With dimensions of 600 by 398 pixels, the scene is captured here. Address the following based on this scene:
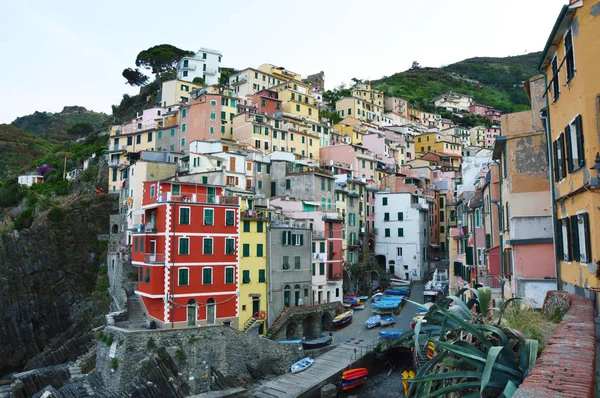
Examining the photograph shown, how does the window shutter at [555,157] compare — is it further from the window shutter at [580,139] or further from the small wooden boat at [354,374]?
the small wooden boat at [354,374]

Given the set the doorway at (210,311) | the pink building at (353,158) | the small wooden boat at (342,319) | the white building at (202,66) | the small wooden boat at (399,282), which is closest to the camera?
the doorway at (210,311)

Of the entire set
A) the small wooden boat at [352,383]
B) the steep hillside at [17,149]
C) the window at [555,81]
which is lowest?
the small wooden boat at [352,383]

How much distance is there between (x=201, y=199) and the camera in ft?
124

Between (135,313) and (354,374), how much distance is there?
61.5 feet

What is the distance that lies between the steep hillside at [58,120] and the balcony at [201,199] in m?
113

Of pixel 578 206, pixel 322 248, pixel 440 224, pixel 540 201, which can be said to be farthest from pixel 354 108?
pixel 578 206

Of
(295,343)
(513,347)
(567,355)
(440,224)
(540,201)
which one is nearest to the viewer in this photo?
(567,355)

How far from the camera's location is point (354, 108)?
104 metres

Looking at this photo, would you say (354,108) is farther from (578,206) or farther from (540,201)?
(578,206)

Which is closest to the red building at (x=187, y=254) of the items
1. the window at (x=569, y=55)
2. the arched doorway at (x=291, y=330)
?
the arched doorway at (x=291, y=330)

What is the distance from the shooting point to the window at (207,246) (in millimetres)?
37594

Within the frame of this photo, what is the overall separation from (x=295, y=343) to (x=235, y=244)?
9.85 m

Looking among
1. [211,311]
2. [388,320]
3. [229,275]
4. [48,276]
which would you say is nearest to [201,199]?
[229,275]

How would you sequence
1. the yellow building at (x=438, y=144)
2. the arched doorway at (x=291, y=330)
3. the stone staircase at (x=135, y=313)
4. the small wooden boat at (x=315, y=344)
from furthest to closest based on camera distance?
the yellow building at (x=438, y=144), the arched doorway at (x=291, y=330), the small wooden boat at (x=315, y=344), the stone staircase at (x=135, y=313)
